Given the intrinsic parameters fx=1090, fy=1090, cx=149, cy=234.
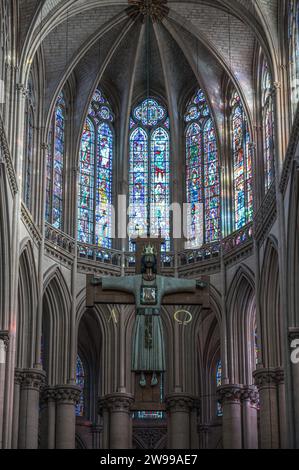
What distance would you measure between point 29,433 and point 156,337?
37.0 ft

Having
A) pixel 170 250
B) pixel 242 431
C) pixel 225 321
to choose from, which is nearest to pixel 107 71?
pixel 170 250

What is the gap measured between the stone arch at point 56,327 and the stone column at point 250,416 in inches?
230

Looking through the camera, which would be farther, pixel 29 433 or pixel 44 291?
pixel 44 291

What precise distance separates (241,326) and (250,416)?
3.05m

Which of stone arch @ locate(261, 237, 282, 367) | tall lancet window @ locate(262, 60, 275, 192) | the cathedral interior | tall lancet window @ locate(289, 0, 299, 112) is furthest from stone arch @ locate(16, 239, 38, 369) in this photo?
tall lancet window @ locate(289, 0, 299, 112)

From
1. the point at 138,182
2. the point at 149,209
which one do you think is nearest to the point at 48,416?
the point at 149,209

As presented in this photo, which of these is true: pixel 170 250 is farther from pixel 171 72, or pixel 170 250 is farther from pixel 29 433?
pixel 29 433

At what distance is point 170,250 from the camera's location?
39.1 meters

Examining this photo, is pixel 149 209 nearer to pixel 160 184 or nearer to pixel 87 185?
pixel 87 185

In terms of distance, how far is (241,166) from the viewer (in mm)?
38125

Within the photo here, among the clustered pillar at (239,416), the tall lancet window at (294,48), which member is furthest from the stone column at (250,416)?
the tall lancet window at (294,48)

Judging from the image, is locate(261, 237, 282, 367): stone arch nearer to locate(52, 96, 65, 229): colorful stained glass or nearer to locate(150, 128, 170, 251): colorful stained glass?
locate(150, 128, 170, 251): colorful stained glass

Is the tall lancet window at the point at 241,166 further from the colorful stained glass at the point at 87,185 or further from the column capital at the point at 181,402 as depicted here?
the column capital at the point at 181,402
